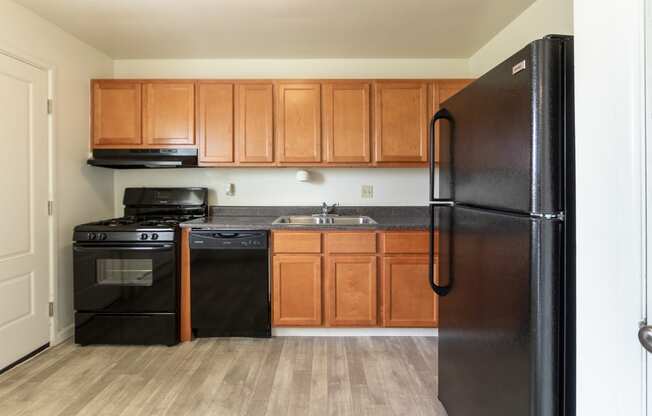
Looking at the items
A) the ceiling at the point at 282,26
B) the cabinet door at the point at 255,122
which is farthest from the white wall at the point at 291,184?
the ceiling at the point at 282,26

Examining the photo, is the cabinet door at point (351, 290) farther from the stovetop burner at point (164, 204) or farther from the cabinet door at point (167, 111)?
the cabinet door at point (167, 111)

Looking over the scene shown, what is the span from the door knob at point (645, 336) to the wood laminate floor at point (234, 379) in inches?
58.6

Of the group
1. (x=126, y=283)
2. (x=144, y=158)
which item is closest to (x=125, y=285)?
(x=126, y=283)

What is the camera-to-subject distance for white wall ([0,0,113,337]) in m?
2.52

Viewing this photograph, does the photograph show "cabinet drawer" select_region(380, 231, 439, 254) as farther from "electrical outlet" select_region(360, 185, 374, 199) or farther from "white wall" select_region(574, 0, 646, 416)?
"white wall" select_region(574, 0, 646, 416)

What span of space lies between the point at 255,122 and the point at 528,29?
2200 millimetres

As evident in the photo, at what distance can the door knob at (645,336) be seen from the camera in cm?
63

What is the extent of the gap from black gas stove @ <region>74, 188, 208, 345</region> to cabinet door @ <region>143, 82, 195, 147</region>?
0.89 meters

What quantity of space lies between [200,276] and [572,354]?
247 cm

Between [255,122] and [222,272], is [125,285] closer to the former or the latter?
[222,272]

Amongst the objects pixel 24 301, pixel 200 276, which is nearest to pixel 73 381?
pixel 24 301

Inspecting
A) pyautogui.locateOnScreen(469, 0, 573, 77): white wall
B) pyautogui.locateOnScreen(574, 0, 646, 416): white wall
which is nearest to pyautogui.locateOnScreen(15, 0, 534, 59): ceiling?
pyautogui.locateOnScreen(469, 0, 573, 77): white wall

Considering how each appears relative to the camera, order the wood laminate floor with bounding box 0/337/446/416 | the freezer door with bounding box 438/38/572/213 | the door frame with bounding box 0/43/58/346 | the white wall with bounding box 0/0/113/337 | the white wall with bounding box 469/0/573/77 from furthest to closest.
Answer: the door frame with bounding box 0/43/58/346 → the white wall with bounding box 0/0/113/337 → the white wall with bounding box 469/0/573/77 → the wood laminate floor with bounding box 0/337/446/416 → the freezer door with bounding box 438/38/572/213

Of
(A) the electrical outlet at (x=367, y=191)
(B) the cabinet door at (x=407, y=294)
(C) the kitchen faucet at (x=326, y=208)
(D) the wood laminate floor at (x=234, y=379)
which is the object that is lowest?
(D) the wood laminate floor at (x=234, y=379)
